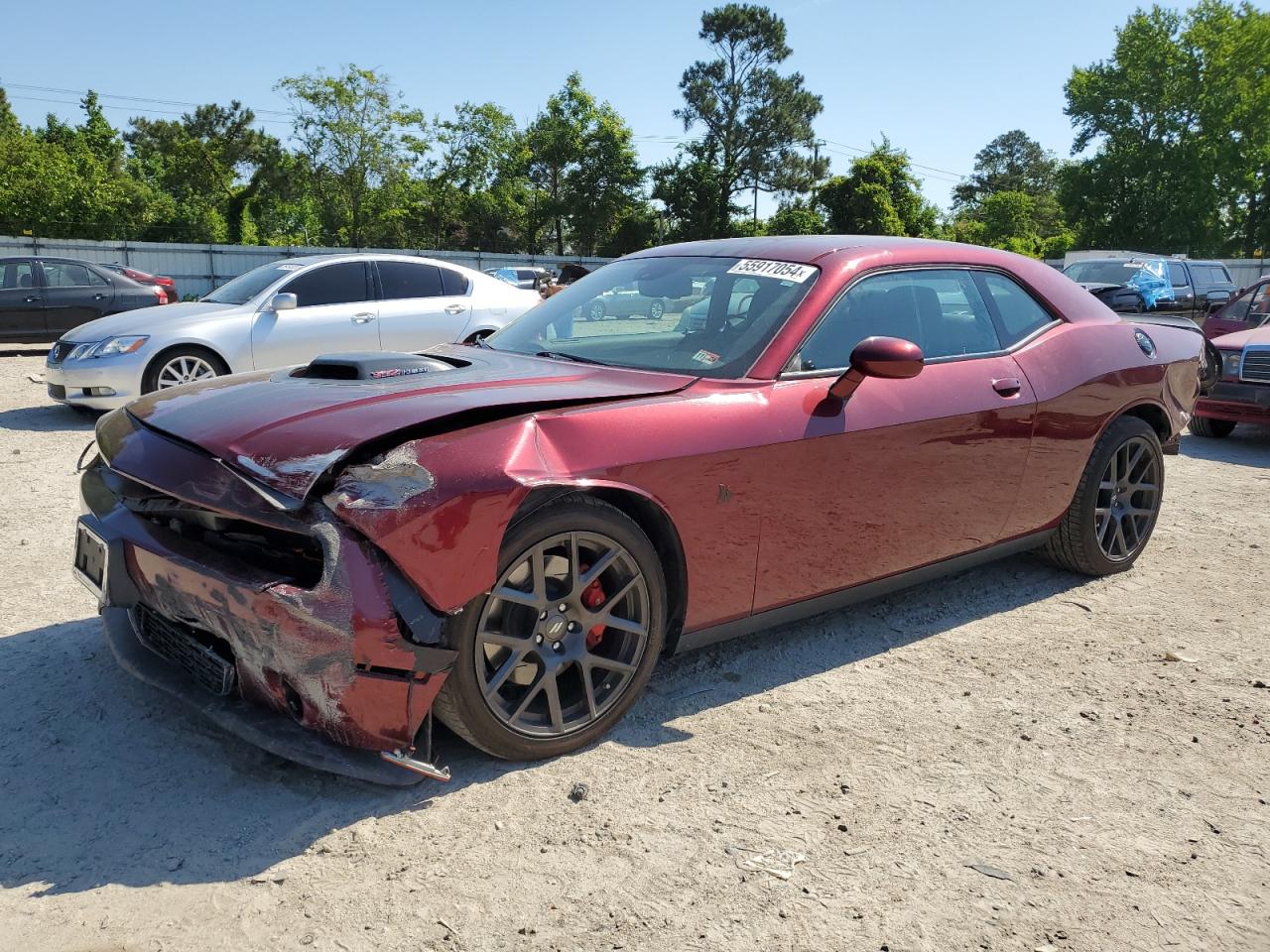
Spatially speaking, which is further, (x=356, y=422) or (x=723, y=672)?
(x=723, y=672)

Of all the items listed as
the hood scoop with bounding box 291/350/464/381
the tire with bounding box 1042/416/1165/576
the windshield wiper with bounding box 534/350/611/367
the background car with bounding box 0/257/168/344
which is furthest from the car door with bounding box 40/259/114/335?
the tire with bounding box 1042/416/1165/576

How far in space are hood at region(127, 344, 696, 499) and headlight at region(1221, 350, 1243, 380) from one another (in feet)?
26.6

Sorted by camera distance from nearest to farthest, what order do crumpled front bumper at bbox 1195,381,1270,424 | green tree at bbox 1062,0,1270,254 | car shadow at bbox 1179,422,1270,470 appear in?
car shadow at bbox 1179,422,1270,470
crumpled front bumper at bbox 1195,381,1270,424
green tree at bbox 1062,0,1270,254

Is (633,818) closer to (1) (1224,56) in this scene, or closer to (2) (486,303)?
(2) (486,303)

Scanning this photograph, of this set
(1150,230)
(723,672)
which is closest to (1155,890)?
(723,672)

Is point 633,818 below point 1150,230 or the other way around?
below

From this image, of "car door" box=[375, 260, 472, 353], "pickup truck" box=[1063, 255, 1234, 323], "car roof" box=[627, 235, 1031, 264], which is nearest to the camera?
"car roof" box=[627, 235, 1031, 264]

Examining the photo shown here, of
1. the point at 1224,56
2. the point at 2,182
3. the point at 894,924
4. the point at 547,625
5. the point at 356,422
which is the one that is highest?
the point at 1224,56

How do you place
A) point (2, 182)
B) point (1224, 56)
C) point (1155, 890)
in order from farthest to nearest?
point (1224, 56)
point (2, 182)
point (1155, 890)

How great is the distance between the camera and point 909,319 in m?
3.96

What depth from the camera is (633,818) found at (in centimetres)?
273

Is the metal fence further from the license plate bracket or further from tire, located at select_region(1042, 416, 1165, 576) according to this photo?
the license plate bracket

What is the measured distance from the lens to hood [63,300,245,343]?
8766 mm

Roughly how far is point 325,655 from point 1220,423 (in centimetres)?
973
